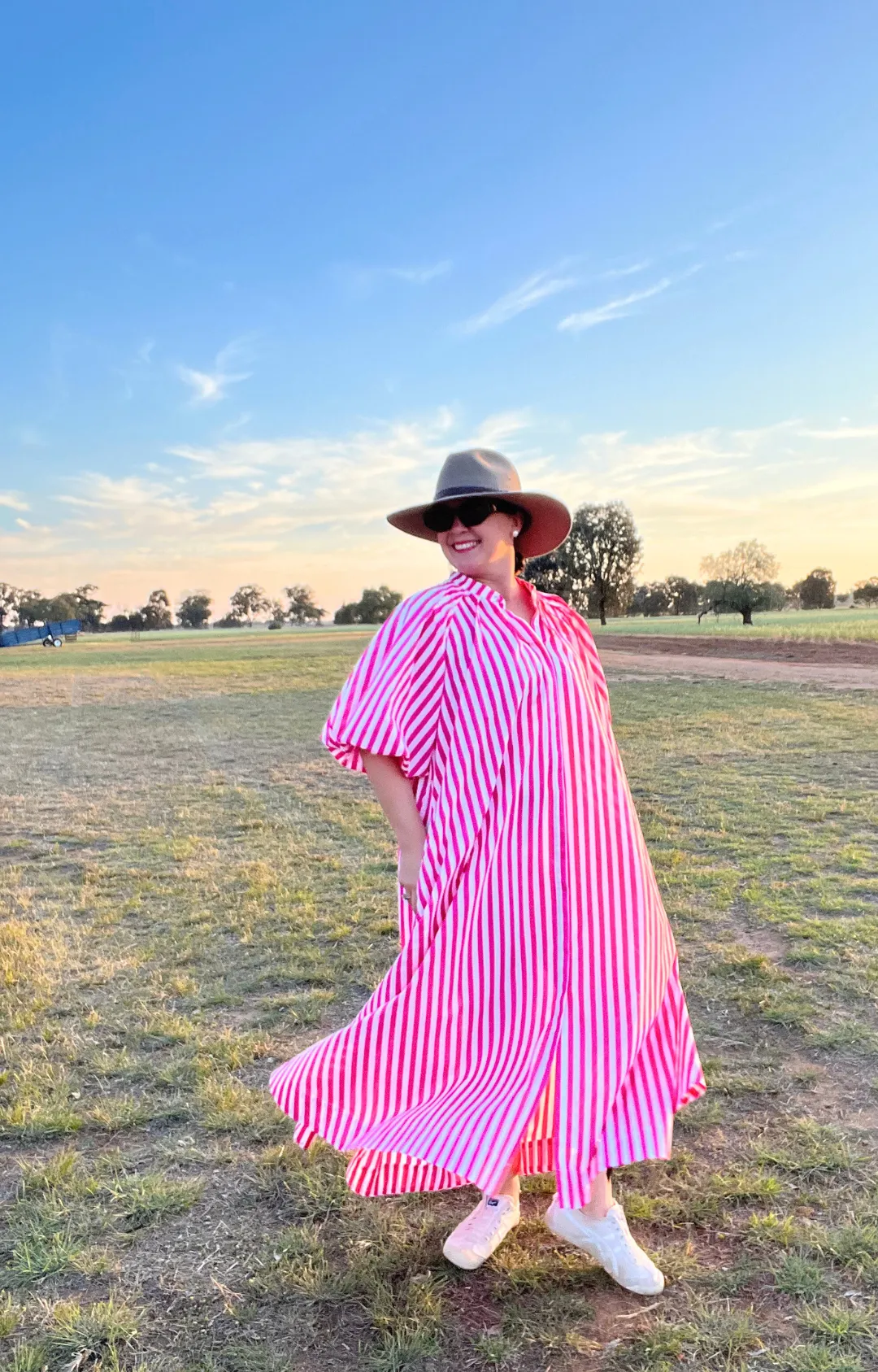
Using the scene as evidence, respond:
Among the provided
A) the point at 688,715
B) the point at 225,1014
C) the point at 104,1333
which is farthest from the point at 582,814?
the point at 688,715

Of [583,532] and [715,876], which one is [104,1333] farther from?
[583,532]

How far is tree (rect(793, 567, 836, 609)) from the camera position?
79062 mm

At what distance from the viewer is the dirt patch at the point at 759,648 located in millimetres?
22969

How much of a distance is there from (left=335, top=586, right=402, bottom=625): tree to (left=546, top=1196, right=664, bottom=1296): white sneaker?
275 feet

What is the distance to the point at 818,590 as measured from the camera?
3127 inches

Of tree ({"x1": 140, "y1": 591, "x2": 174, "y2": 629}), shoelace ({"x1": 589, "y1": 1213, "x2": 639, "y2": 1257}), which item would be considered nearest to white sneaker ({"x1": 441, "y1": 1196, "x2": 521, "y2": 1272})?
shoelace ({"x1": 589, "y1": 1213, "x2": 639, "y2": 1257})

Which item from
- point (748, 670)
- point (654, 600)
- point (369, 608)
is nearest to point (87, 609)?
point (369, 608)

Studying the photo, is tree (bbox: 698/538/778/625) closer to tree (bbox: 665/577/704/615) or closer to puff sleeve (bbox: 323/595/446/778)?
tree (bbox: 665/577/704/615)

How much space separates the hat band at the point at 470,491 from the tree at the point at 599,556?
Result: 52.5 meters

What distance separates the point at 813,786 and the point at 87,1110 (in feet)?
21.5

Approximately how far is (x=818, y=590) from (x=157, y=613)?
7769 centimetres

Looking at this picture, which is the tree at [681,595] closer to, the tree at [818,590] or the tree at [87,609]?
the tree at [818,590]

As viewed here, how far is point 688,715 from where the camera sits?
1258 cm

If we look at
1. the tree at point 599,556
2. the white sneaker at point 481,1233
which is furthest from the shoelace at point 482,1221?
the tree at point 599,556
